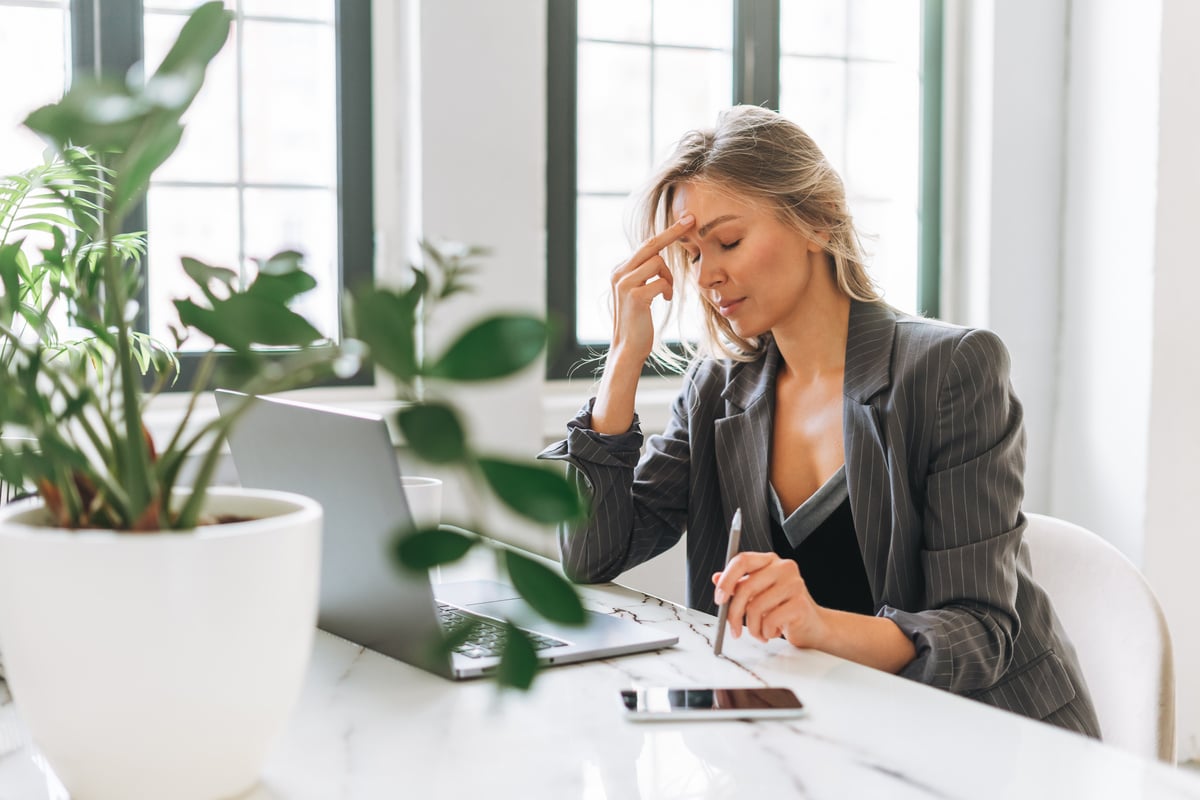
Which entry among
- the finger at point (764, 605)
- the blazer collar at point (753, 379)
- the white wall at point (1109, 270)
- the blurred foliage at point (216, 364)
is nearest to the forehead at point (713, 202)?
the blazer collar at point (753, 379)

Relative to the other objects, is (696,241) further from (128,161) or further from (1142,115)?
(1142,115)

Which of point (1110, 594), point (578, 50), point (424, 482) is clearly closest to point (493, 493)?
point (424, 482)

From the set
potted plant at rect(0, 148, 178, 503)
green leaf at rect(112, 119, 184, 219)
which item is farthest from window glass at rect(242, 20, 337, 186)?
green leaf at rect(112, 119, 184, 219)


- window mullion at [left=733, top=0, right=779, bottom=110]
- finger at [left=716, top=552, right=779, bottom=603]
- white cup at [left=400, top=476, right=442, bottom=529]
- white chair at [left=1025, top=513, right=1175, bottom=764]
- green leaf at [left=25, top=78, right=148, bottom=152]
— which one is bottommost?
white chair at [left=1025, top=513, right=1175, bottom=764]

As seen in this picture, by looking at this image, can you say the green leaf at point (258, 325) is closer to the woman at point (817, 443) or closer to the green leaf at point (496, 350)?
the green leaf at point (496, 350)

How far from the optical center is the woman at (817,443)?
1243mm

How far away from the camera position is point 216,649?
0.57 meters

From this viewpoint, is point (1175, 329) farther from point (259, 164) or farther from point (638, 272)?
point (259, 164)

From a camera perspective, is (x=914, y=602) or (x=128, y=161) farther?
(x=914, y=602)

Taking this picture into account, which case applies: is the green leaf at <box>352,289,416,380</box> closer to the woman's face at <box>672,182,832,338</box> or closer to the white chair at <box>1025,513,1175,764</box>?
the white chair at <box>1025,513,1175,764</box>

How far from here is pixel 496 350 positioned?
1.32 ft

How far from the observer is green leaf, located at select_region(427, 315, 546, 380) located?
40 centimetres

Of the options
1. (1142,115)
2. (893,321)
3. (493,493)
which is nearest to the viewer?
(493,493)

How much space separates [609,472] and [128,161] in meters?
1.07
